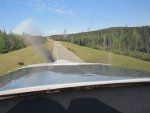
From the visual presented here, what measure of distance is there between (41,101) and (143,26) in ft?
606

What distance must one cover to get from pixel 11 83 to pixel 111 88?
1.03m

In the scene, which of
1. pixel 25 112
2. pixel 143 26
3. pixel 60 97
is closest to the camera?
pixel 25 112

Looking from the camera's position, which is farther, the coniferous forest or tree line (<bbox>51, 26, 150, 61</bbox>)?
tree line (<bbox>51, 26, 150, 61</bbox>)

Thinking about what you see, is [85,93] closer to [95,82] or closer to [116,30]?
[95,82]

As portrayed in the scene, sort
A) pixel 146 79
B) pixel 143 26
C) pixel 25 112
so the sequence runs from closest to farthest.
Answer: pixel 25 112, pixel 146 79, pixel 143 26

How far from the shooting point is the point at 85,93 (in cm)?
290

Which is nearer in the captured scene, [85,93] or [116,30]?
[85,93]

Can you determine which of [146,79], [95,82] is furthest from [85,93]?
[146,79]

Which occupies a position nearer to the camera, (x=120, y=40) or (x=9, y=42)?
(x=9, y=42)

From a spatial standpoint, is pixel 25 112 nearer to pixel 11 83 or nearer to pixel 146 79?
pixel 11 83

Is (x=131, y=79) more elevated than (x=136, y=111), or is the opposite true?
(x=131, y=79)

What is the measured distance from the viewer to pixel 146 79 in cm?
308

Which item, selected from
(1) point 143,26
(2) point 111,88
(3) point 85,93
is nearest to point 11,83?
(3) point 85,93

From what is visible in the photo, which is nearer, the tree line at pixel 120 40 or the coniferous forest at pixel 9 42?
the coniferous forest at pixel 9 42
